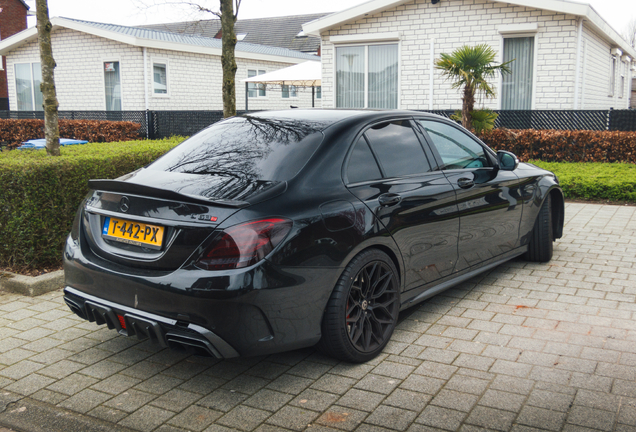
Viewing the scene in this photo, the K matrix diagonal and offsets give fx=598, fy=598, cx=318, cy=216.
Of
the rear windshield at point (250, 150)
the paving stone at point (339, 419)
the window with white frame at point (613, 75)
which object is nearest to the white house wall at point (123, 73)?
the window with white frame at point (613, 75)

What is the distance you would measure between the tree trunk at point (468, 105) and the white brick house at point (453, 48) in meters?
3.74

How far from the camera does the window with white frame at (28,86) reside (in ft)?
82.0

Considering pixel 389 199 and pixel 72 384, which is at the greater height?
pixel 389 199

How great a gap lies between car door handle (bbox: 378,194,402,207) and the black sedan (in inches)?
0.4

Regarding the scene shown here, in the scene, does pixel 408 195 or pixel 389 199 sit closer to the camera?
pixel 389 199

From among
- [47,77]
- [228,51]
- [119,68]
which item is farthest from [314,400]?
[119,68]

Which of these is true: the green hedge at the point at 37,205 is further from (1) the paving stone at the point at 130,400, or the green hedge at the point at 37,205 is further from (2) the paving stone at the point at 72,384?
(1) the paving stone at the point at 130,400

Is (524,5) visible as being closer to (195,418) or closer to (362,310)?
(362,310)

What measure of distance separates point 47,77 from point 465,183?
5.26 meters

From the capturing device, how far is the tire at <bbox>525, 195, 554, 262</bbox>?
603cm

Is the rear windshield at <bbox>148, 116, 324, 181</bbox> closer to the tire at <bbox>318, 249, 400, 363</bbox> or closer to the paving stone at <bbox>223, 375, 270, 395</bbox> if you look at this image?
the tire at <bbox>318, 249, 400, 363</bbox>

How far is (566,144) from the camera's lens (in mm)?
13461

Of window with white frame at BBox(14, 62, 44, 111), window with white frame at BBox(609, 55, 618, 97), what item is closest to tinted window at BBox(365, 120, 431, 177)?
window with white frame at BBox(609, 55, 618, 97)

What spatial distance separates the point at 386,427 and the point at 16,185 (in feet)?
14.0
